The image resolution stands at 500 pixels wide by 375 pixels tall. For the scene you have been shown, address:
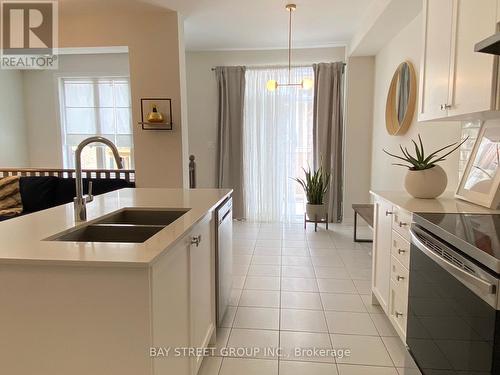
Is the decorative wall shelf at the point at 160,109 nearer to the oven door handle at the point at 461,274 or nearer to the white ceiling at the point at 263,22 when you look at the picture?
the white ceiling at the point at 263,22

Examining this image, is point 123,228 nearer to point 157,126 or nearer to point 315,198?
point 157,126

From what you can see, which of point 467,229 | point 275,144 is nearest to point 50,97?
point 275,144

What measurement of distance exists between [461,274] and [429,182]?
1151 mm

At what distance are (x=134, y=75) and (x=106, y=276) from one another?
11.3 feet

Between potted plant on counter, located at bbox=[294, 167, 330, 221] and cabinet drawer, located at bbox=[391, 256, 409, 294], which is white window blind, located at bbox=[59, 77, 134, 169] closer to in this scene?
potted plant on counter, located at bbox=[294, 167, 330, 221]

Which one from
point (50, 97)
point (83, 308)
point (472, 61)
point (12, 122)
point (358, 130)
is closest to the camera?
point (83, 308)

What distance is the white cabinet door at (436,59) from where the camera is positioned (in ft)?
6.68

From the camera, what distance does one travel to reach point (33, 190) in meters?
4.08

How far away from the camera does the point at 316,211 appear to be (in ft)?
16.2

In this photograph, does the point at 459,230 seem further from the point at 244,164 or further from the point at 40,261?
the point at 244,164

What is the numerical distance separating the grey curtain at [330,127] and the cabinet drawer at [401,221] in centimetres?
331

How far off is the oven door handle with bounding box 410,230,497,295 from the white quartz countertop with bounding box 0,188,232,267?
3.42ft

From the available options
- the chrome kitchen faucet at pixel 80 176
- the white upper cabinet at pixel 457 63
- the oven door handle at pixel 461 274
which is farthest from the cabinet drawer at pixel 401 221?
the chrome kitchen faucet at pixel 80 176

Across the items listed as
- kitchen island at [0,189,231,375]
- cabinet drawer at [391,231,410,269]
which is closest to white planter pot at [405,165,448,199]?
cabinet drawer at [391,231,410,269]
